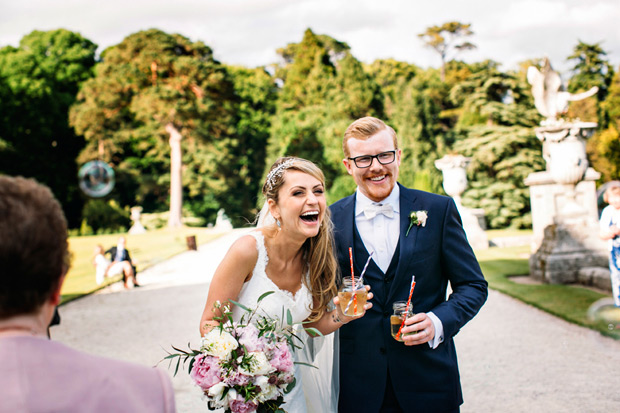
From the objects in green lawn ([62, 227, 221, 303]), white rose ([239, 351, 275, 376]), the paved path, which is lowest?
green lawn ([62, 227, 221, 303])

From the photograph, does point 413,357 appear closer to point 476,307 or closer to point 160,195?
point 476,307

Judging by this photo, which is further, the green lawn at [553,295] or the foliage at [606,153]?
the foliage at [606,153]

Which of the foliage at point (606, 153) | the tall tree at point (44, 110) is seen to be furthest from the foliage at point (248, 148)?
the foliage at point (606, 153)

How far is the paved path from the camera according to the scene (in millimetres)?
4812

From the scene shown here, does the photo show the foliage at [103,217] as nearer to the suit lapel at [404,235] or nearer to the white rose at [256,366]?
the suit lapel at [404,235]

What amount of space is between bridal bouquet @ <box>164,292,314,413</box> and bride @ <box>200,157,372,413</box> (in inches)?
15.0

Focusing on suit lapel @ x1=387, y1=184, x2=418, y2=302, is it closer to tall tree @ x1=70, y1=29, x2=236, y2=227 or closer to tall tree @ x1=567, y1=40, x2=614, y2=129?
tall tree @ x1=70, y1=29, x2=236, y2=227

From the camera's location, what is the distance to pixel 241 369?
2145 millimetres

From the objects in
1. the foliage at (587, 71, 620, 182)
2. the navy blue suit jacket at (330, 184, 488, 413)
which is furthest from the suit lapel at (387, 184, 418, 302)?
the foliage at (587, 71, 620, 182)

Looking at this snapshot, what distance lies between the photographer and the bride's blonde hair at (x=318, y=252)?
279cm

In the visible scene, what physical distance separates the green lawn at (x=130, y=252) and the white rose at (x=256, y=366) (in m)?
9.96

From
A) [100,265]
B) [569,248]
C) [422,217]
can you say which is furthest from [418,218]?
[100,265]

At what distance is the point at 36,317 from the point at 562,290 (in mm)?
9603

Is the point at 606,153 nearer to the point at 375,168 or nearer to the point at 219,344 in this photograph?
the point at 375,168
